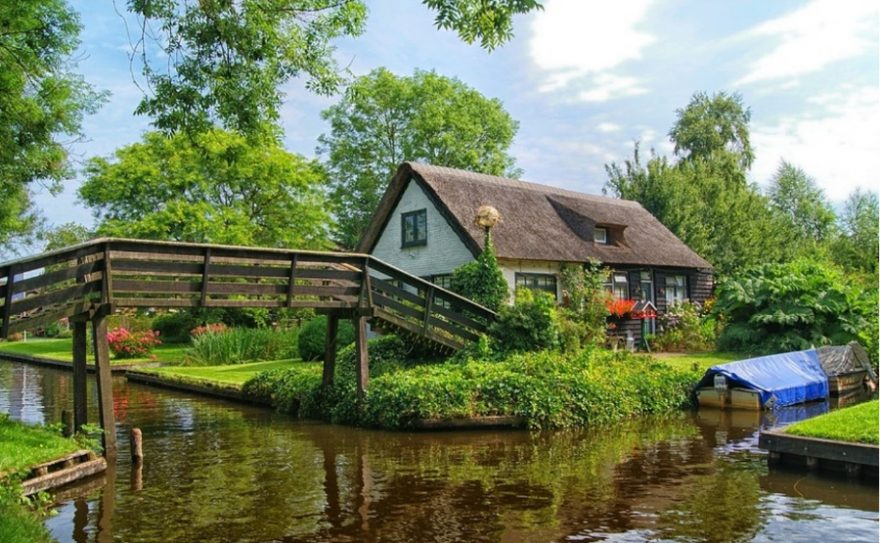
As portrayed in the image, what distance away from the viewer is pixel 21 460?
9.78m

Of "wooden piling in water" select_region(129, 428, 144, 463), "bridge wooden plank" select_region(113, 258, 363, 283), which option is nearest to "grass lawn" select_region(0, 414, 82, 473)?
"wooden piling in water" select_region(129, 428, 144, 463)

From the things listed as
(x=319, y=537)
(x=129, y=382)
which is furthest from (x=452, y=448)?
(x=129, y=382)

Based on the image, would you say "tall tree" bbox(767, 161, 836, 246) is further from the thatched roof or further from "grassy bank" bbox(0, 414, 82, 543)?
"grassy bank" bbox(0, 414, 82, 543)

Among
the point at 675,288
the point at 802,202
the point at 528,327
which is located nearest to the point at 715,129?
the point at 802,202

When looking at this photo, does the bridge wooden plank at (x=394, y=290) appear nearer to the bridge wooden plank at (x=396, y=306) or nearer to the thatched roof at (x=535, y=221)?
the bridge wooden plank at (x=396, y=306)

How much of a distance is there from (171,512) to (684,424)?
985cm

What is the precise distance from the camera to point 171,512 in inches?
358

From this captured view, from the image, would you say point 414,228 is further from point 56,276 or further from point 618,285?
point 56,276

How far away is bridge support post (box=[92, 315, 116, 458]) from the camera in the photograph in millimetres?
12289

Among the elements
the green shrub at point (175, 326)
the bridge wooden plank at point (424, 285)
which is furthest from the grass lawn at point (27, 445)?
the green shrub at point (175, 326)

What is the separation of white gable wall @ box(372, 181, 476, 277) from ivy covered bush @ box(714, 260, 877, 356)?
873 centimetres

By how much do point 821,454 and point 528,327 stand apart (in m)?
8.00

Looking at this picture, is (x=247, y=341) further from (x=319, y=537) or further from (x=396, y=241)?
(x=319, y=537)

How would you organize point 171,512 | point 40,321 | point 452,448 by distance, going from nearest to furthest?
point 171,512
point 40,321
point 452,448
